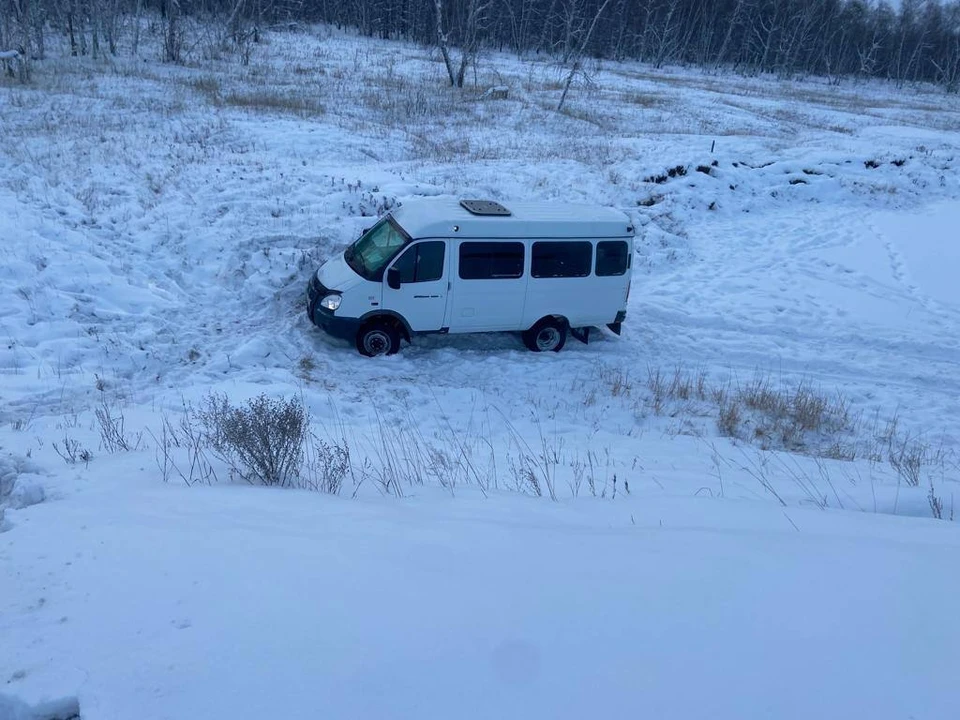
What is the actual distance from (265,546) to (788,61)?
84701mm

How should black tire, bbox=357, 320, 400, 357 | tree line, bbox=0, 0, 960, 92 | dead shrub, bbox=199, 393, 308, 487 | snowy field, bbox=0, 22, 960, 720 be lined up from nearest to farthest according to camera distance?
snowy field, bbox=0, 22, 960, 720, dead shrub, bbox=199, 393, 308, 487, black tire, bbox=357, 320, 400, 357, tree line, bbox=0, 0, 960, 92

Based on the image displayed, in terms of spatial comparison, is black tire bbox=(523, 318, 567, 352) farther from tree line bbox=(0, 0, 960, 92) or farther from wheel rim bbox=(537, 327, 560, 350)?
tree line bbox=(0, 0, 960, 92)

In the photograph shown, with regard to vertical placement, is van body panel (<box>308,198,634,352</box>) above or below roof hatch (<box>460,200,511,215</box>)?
below

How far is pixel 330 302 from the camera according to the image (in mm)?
10500

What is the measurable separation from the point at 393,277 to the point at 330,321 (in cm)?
121

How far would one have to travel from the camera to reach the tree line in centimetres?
6538

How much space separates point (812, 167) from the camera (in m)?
21.9

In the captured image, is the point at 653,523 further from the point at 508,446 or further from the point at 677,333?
the point at 677,333

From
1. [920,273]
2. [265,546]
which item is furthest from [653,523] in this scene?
[920,273]

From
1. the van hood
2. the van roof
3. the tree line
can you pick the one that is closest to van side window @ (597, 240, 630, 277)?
the van roof

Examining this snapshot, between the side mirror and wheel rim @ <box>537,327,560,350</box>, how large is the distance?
104 inches

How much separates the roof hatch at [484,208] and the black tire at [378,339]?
2199 mm

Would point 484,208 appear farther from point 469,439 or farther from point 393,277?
point 469,439

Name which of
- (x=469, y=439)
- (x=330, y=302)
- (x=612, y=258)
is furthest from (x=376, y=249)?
(x=612, y=258)
